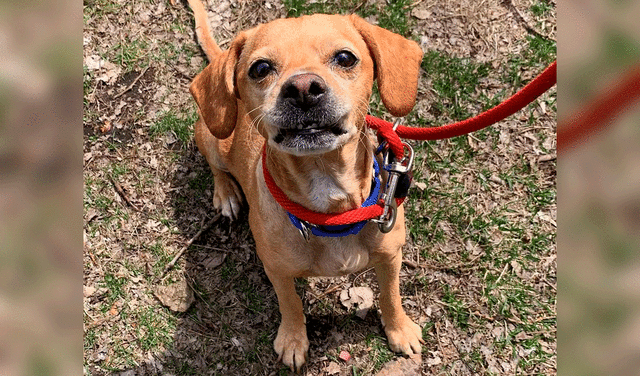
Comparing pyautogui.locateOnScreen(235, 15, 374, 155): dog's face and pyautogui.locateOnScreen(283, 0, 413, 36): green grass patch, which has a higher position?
pyautogui.locateOnScreen(235, 15, 374, 155): dog's face

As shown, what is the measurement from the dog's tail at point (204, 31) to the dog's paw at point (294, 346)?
2.59m

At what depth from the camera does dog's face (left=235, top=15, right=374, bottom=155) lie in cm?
254

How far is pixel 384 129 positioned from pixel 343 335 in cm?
200

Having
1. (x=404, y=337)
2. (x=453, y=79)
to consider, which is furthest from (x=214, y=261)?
(x=453, y=79)

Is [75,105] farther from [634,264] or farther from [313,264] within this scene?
[313,264]

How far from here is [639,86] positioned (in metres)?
0.76

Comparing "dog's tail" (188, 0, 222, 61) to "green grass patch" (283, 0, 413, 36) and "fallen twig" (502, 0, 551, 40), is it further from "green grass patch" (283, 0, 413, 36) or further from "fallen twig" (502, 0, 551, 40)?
"fallen twig" (502, 0, 551, 40)

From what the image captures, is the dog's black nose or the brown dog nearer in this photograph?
the dog's black nose

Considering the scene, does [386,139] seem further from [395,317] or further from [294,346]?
[294,346]

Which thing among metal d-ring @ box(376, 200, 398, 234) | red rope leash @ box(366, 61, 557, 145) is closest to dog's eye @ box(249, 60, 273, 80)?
red rope leash @ box(366, 61, 557, 145)

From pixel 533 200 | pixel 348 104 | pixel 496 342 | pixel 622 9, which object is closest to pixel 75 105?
pixel 622 9

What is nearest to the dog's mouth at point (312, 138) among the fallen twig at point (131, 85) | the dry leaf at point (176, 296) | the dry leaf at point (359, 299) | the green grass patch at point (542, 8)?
the dry leaf at point (359, 299)

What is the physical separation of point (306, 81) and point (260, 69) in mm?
430

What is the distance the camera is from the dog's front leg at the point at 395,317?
3699 mm
